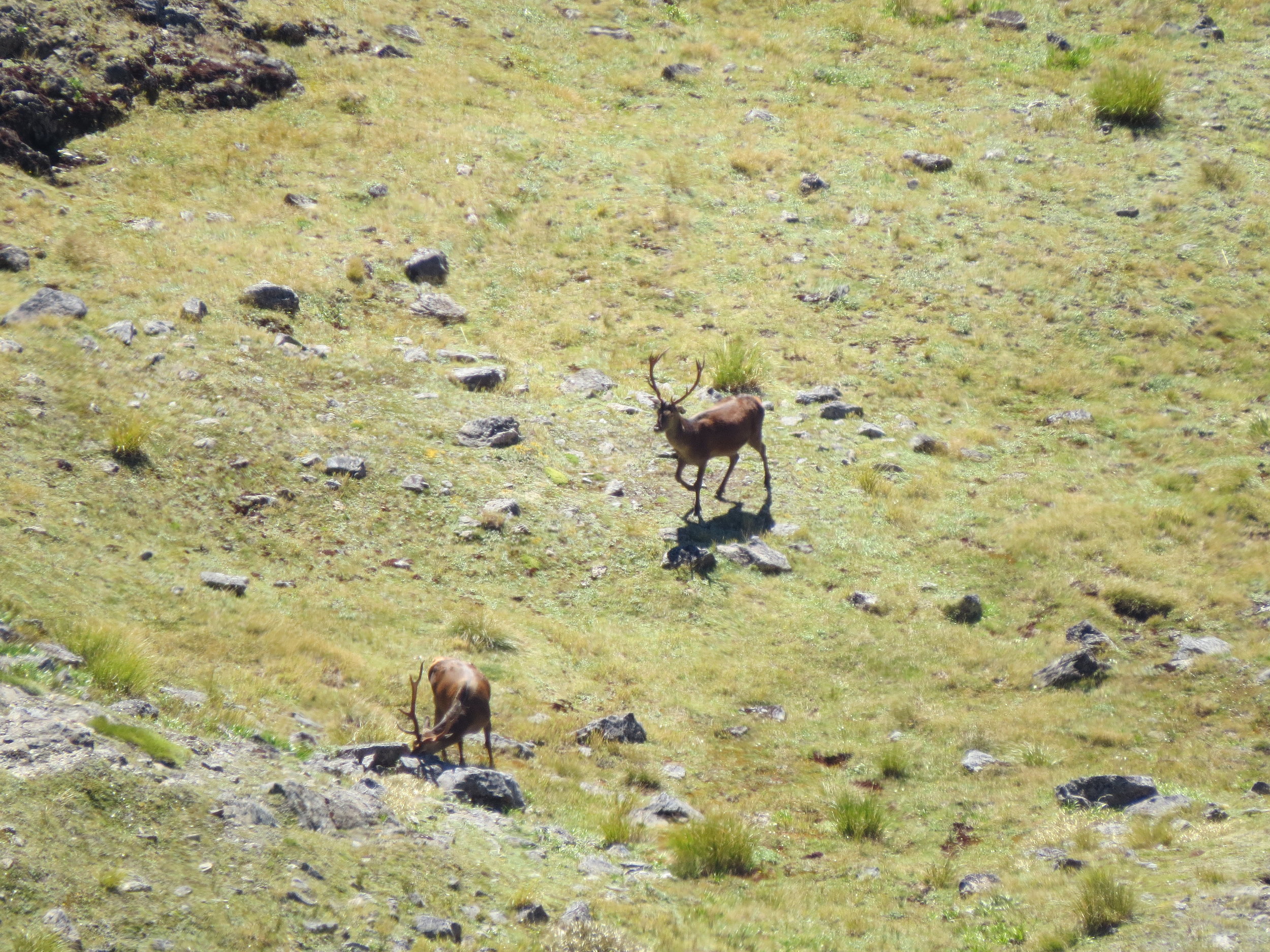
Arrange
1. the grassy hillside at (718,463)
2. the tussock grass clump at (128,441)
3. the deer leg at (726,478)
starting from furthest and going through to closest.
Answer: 1. the deer leg at (726,478)
2. the tussock grass clump at (128,441)
3. the grassy hillside at (718,463)

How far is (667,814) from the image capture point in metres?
10.9

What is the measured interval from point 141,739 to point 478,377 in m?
12.4

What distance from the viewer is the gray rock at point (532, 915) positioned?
7789 mm

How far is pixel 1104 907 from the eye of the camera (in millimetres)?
8047

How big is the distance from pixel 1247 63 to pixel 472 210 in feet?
80.6

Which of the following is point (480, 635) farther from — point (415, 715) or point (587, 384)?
point (587, 384)

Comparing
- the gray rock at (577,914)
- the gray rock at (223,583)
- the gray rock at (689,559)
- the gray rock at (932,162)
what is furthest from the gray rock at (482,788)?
the gray rock at (932,162)

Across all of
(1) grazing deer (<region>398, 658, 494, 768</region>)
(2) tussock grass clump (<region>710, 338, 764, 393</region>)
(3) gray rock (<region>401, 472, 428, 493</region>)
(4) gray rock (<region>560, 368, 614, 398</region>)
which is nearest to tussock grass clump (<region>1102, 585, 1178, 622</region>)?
(2) tussock grass clump (<region>710, 338, 764, 393</region>)

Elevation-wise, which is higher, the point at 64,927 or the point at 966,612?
the point at 64,927

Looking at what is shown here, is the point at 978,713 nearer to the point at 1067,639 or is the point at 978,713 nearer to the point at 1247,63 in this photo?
the point at 1067,639

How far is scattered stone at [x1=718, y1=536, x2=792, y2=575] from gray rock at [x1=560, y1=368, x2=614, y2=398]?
5266mm

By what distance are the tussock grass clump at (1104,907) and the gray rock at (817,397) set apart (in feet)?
46.0

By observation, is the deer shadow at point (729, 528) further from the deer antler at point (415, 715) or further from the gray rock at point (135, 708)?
the gray rock at point (135, 708)

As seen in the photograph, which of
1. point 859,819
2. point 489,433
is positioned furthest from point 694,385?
point 859,819
